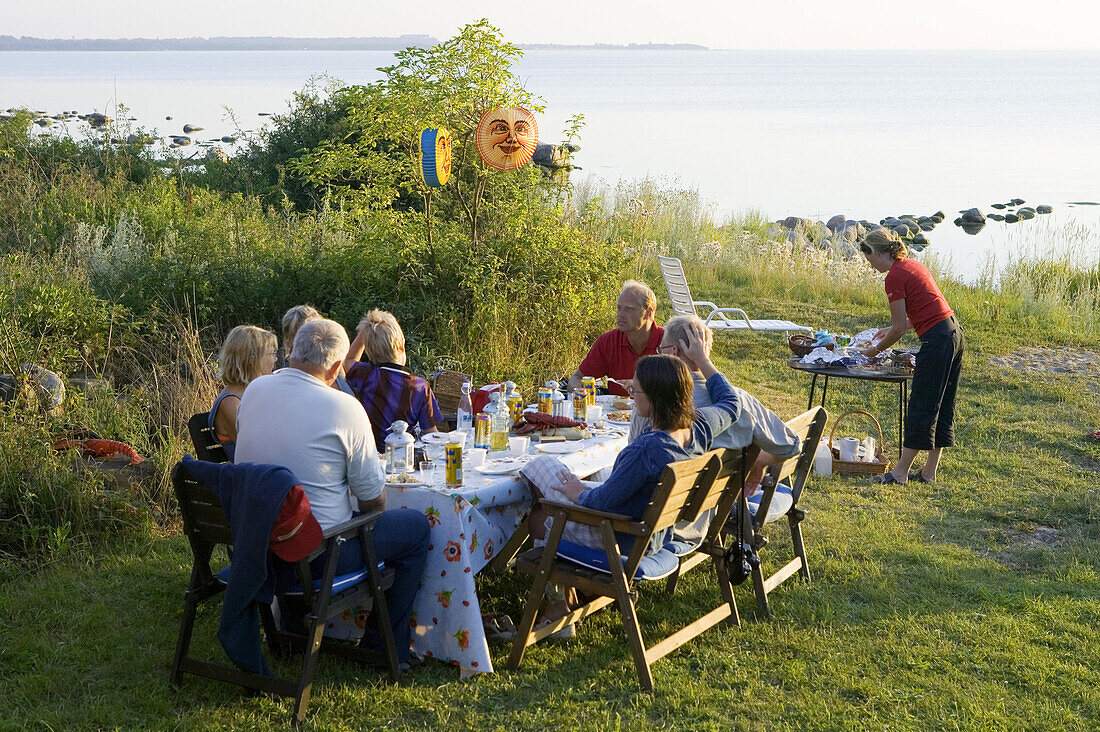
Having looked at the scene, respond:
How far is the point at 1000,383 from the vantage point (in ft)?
29.6

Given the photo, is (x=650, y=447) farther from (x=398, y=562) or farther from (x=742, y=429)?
(x=398, y=562)

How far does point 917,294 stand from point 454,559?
3.91m

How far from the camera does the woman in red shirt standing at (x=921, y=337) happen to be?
6.39m

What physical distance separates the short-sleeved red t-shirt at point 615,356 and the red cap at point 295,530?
2659 millimetres

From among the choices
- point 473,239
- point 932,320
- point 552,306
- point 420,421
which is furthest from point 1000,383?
point 420,421

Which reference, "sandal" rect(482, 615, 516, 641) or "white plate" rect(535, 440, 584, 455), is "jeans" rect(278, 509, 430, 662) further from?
"white plate" rect(535, 440, 584, 455)

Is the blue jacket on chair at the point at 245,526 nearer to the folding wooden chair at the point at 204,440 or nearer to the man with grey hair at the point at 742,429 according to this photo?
the folding wooden chair at the point at 204,440

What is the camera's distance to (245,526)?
333cm

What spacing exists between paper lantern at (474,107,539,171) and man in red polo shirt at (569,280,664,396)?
2044 millimetres

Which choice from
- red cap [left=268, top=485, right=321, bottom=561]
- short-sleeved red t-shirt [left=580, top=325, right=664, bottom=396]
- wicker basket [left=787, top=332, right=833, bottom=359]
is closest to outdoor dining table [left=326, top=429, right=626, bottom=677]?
red cap [left=268, top=485, right=321, bottom=561]

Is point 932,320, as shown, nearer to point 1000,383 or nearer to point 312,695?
point 1000,383

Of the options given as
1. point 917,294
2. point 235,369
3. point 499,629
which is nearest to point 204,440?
point 235,369

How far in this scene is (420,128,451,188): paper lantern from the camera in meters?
7.24

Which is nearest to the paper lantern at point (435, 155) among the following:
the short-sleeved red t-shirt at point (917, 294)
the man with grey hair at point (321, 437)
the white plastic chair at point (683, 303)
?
the white plastic chair at point (683, 303)
